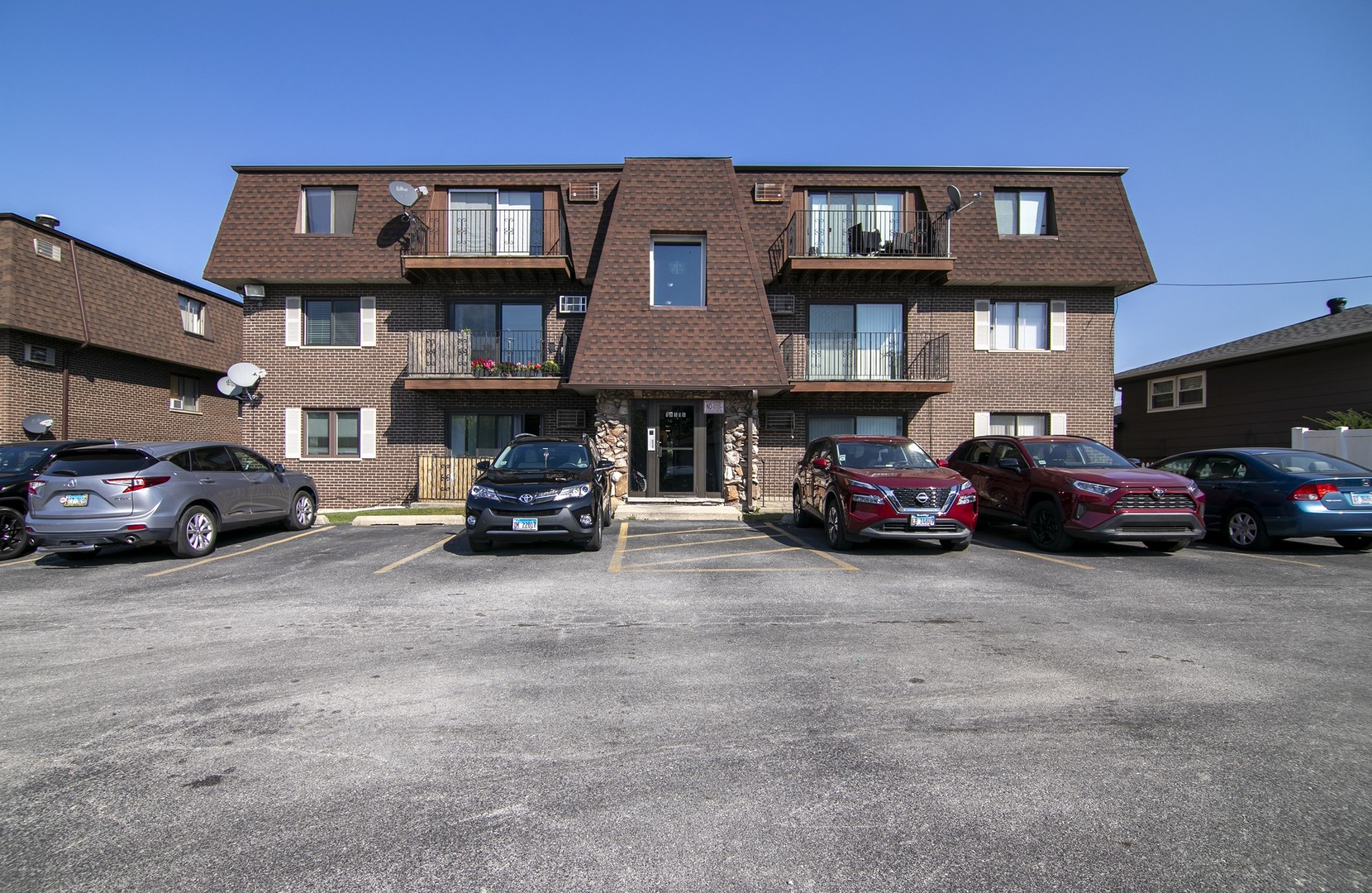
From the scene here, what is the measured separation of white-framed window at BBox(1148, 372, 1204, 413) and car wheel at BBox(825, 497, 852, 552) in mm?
17902

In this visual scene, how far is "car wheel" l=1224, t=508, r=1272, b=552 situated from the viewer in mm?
9667

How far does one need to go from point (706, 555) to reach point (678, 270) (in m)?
8.95

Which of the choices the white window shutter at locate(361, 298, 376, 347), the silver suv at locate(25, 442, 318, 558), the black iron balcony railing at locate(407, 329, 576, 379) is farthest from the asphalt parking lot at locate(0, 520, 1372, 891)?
the white window shutter at locate(361, 298, 376, 347)

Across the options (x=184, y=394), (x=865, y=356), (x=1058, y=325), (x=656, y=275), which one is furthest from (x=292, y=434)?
(x=1058, y=325)

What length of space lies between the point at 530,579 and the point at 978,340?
46.3 feet

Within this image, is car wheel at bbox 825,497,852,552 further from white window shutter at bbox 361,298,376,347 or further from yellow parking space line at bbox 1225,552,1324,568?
white window shutter at bbox 361,298,376,347

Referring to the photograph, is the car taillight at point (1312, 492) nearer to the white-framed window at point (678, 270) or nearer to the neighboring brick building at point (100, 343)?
the white-framed window at point (678, 270)

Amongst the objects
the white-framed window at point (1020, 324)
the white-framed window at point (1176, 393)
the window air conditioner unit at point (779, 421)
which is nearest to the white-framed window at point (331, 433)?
the window air conditioner unit at point (779, 421)

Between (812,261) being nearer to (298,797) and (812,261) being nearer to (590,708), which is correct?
(590,708)

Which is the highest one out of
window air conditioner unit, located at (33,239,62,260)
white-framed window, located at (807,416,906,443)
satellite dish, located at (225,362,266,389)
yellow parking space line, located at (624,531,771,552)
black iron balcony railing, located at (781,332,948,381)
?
window air conditioner unit, located at (33,239,62,260)

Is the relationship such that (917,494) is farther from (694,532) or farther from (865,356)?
(865,356)

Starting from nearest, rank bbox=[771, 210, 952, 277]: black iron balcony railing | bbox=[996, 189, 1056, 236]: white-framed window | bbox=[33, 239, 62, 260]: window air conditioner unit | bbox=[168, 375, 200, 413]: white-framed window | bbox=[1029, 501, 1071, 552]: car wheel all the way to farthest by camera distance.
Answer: bbox=[1029, 501, 1071, 552]: car wheel → bbox=[771, 210, 952, 277]: black iron balcony railing → bbox=[33, 239, 62, 260]: window air conditioner unit → bbox=[996, 189, 1056, 236]: white-framed window → bbox=[168, 375, 200, 413]: white-framed window

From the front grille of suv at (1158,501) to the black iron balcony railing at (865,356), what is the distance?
25.3 ft

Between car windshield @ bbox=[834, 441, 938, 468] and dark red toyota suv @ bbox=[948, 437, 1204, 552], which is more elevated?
car windshield @ bbox=[834, 441, 938, 468]
